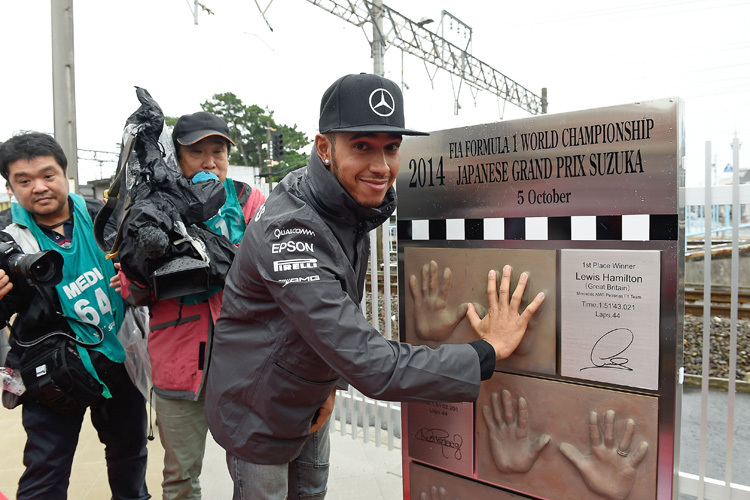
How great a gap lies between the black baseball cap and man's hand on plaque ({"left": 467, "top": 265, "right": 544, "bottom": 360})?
0.60 m

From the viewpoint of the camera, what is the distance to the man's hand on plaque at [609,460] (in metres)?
1.55

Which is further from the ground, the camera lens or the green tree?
the green tree

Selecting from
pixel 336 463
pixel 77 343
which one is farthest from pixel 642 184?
pixel 336 463

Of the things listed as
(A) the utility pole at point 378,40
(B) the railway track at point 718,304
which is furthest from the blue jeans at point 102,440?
(A) the utility pole at point 378,40

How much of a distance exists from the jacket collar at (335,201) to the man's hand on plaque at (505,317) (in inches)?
18.2

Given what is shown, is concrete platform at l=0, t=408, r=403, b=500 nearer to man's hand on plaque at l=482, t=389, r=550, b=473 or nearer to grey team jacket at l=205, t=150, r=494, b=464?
man's hand on plaque at l=482, t=389, r=550, b=473

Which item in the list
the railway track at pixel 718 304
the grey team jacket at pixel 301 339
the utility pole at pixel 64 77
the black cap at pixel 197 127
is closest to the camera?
the grey team jacket at pixel 301 339

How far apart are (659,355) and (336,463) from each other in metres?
2.34

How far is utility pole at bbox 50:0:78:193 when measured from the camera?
517 cm

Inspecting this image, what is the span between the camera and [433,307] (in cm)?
197

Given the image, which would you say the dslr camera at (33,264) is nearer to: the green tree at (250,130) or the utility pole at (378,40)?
the utility pole at (378,40)
